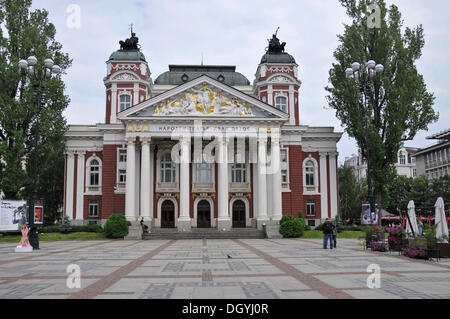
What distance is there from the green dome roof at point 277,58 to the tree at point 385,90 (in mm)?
11248

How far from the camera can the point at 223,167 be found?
3859 centimetres

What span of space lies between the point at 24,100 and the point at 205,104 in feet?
50.3

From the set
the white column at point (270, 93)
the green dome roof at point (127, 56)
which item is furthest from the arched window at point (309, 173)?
the green dome roof at point (127, 56)

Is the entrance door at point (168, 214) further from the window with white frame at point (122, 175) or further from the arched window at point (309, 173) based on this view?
the arched window at point (309, 173)

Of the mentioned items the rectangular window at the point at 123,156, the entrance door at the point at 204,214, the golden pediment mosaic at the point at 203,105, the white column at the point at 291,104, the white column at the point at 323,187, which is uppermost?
the white column at the point at 291,104

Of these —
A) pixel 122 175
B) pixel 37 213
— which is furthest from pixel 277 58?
pixel 37 213

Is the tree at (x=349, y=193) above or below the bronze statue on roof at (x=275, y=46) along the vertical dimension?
below

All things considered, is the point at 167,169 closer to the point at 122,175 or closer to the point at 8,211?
the point at 122,175

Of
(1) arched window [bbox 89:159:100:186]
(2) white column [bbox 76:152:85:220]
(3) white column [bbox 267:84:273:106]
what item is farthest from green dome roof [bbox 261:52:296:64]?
(2) white column [bbox 76:152:85:220]

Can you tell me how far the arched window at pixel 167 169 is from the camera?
141 ft

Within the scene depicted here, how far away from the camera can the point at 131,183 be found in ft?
125

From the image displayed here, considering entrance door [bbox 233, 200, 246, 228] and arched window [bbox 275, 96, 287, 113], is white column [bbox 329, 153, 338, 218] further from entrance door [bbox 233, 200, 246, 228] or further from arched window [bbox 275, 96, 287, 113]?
entrance door [bbox 233, 200, 246, 228]

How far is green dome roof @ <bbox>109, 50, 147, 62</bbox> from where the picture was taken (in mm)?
45938
